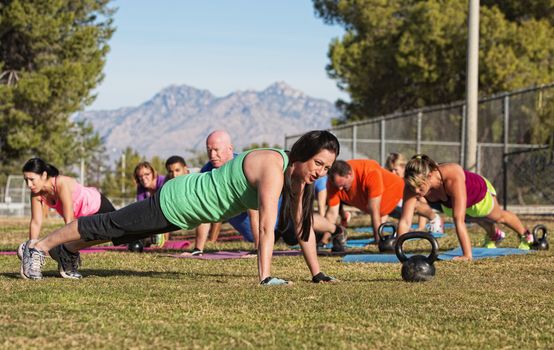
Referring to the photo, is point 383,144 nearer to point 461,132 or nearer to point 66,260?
point 461,132

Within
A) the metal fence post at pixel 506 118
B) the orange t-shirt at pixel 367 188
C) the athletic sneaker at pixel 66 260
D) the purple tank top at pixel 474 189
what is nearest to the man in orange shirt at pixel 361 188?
the orange t-shirt at pixel 367 188

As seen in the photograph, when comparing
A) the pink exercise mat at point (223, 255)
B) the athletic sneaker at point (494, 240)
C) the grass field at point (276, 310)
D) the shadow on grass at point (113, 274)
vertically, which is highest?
the athletic sneaker at point (494, 240)

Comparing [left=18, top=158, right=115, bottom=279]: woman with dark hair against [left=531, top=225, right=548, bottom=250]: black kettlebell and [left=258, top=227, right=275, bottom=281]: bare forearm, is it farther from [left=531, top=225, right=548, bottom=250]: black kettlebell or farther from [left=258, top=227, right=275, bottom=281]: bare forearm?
[left=531, top=225, right=548, bottom=250]: black kettlebell

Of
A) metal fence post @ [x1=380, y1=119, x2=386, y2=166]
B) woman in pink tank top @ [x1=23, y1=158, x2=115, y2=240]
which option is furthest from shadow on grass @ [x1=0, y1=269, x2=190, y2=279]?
metal fence post @ [x1=380, y1=119, x2=386, y2=166]

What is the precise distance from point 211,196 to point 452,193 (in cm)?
387

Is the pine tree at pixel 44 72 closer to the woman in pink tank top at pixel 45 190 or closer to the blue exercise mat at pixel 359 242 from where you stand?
the blue exercise mat at pixel 359 242

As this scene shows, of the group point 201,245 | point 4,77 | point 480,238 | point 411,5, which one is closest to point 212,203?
point 201,245

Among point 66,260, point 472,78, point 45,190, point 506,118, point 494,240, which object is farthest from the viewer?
point 506,118

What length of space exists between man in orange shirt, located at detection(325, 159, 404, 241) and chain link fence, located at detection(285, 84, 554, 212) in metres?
7.90

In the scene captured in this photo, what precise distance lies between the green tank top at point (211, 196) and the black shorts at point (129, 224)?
3.1 inches

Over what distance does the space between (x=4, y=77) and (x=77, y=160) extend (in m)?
6.88

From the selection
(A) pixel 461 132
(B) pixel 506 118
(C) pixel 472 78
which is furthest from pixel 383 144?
(C) pixel 472 78

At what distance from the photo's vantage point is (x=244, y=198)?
723 cm

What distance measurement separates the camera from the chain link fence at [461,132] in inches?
854
